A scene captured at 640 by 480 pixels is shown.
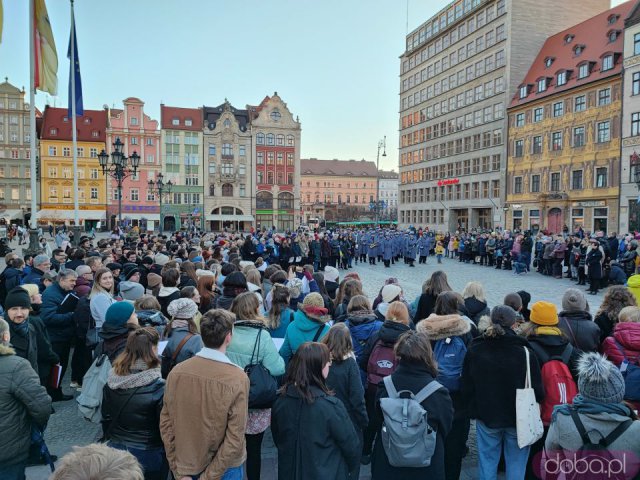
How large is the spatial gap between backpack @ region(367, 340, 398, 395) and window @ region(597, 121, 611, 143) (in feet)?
129

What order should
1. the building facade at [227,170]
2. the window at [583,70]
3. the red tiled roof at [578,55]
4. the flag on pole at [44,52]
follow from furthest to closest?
the building facade at [227,170], the window at [583,70], the red tiled roof at [578,55], the flag on pole at [44,52]

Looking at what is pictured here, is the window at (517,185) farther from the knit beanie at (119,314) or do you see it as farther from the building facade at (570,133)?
the knit beanie at (119,314)

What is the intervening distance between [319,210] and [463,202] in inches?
2090

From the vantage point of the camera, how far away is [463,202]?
55.2 meters

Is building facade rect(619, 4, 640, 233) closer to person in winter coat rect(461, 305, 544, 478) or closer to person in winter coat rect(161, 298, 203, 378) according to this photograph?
person in winter coat rect(461, 305, 544, 478)

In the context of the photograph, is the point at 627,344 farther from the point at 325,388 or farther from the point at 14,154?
the point at 14,154

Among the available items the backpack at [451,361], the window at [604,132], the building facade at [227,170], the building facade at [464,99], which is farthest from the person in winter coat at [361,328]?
the building facade at [227,170]

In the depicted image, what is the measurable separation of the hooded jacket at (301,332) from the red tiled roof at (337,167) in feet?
372

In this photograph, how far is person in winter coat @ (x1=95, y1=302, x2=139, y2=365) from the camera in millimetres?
4320

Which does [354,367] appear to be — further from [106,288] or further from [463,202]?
[463,202]

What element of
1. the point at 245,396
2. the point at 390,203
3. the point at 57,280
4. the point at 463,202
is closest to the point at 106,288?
the point at 57,280

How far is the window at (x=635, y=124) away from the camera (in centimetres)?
3369

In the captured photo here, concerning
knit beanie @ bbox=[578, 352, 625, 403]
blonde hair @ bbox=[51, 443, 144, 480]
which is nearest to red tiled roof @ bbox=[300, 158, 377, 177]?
Answer: knit beanie @ bbox=[578, 352, 625, 403]

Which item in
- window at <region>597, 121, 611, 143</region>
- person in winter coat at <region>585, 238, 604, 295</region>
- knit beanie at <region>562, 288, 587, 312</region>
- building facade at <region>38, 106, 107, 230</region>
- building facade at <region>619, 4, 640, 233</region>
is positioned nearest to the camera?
knit beanie at <region>562, 288, 587, 312</region>
